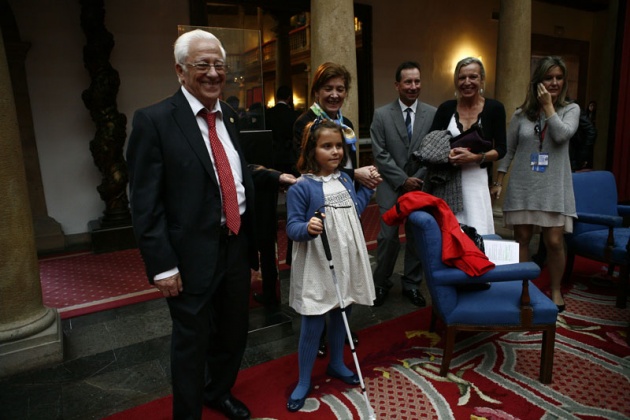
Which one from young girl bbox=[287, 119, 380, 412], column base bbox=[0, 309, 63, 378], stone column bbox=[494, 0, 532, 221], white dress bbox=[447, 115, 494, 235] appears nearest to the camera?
young girl bbox=[287, 119, 380, 412]

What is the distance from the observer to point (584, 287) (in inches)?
151

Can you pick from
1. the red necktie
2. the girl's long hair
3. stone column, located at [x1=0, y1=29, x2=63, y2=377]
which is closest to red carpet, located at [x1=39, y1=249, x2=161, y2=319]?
stone column, located at [x1=0, y1=29, x2=63, y2=377]

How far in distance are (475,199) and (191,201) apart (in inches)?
76.9

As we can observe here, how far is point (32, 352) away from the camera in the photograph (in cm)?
275

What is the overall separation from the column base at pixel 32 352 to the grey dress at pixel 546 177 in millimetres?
3343

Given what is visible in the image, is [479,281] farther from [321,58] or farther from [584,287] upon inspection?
[321,58]

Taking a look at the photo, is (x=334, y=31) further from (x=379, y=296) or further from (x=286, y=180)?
(x=379, y=296)

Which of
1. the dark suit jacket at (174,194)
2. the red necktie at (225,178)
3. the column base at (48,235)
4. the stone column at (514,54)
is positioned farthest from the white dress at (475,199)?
the column base at (48,235)

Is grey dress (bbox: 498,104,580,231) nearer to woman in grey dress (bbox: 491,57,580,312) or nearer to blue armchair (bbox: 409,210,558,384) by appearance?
woman in grey dress (bbox: 491,57,580,312)

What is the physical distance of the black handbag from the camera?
2.81m

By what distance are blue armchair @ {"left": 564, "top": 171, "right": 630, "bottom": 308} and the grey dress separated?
556 millimetres

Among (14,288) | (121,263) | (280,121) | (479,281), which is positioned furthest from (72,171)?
(479,281)

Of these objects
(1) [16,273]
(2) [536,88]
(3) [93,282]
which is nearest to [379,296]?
(2) [536,88]

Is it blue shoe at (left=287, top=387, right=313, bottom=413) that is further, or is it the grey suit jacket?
the grey suit jacket
